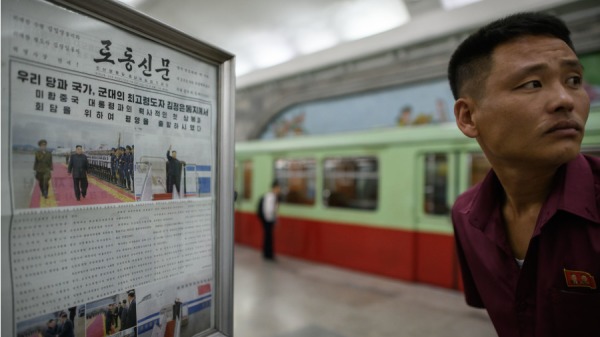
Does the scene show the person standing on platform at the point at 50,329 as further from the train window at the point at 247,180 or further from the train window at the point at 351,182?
the train window at the point at 247,180

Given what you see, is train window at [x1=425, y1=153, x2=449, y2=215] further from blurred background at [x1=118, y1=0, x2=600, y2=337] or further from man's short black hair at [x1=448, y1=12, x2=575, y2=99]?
man's short black hair at [x1=448, y1=12, x2=575, y2=99]

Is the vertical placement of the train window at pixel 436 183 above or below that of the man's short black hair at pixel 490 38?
below

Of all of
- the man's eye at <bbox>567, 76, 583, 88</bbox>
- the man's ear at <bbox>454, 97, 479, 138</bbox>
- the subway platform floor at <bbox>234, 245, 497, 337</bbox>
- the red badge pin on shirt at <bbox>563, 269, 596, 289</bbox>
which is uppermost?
the man's eye at <bbox>567, 76, 583, 88</bbox>

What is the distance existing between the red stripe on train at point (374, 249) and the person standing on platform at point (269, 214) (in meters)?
0.29

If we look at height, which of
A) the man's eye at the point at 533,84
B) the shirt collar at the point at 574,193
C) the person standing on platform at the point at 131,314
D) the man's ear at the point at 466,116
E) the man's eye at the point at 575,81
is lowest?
the person standing on platform at the point at 131,314

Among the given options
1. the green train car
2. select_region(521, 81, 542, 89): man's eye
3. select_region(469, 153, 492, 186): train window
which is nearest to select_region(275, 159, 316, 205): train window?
the green train car

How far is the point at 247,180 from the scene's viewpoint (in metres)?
8.11

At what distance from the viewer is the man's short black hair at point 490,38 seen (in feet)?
4.00

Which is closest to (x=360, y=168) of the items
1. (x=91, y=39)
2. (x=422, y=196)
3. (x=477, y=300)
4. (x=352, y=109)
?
(x=422, y=196)

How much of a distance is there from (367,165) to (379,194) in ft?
1.66

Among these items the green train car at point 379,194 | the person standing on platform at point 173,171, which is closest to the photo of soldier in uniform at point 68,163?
the person standing on platform at point 173,171

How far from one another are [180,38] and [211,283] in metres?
0.89

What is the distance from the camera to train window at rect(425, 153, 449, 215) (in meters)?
4.95

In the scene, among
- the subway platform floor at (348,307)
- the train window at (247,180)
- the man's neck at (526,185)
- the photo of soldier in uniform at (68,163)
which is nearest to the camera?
the photo of soldier in uniform at (68,163)
